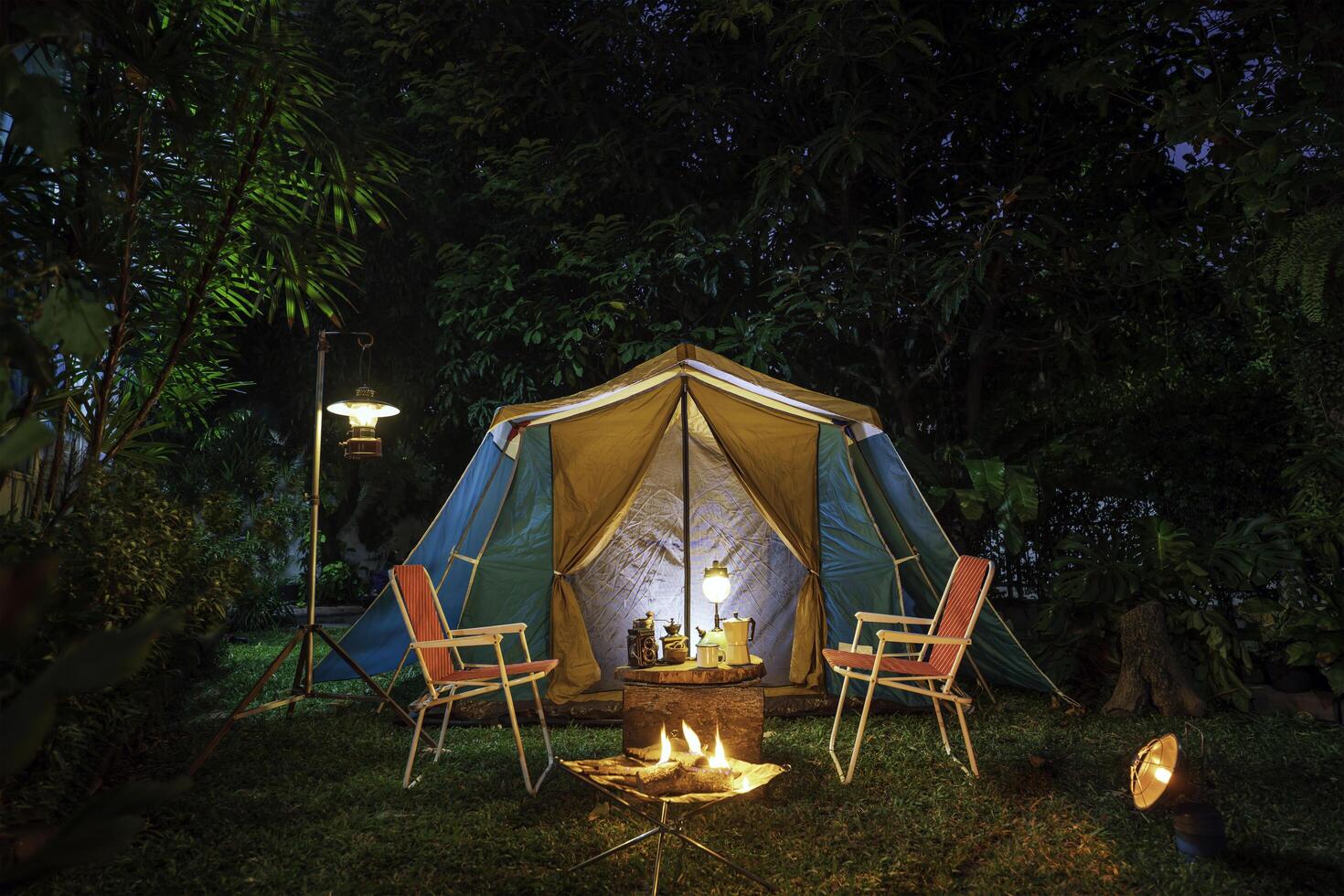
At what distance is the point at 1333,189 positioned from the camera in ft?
13.6

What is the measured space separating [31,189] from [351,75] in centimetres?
604

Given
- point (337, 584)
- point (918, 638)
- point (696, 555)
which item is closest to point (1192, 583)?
point (918, 638)

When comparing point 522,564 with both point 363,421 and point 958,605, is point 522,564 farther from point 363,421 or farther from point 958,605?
Answer: point 958,605

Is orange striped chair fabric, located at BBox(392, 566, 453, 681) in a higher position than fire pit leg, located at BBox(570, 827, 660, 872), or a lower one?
higher

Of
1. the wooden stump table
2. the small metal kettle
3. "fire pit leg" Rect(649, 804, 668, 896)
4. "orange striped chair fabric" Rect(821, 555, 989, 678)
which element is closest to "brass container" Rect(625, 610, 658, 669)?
the small metal kettle

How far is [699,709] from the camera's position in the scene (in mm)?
3730

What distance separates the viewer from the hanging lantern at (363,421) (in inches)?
173

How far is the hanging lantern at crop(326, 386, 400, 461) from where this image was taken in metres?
4.39

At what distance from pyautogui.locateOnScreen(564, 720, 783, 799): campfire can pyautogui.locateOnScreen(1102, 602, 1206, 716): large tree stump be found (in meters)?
2.57

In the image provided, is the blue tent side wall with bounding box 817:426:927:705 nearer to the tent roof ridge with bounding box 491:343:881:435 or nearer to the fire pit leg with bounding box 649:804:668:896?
the tent roof ridge with bounding box 491:343:881:435

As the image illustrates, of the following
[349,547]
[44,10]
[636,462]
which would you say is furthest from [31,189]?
[349,547]

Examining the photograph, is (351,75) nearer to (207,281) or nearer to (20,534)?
(207,281)

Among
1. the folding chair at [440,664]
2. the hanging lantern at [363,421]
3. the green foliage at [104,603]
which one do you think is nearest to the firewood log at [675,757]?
the folding chair at [440,664]

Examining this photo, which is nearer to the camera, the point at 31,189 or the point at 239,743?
the point at 31,189
